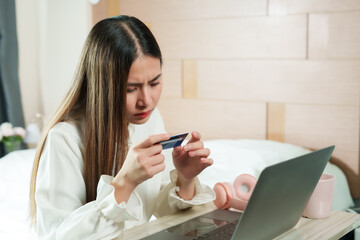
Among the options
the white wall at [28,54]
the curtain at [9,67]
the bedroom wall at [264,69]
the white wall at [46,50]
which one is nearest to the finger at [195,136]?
the bedroom wall at [264,69]

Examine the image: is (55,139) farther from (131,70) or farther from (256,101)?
(256,101)

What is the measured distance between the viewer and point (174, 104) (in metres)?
Answer: 3.08

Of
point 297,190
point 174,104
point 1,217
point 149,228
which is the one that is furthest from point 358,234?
point 174,104

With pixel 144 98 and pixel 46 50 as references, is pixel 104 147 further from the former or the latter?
pixel 46 50

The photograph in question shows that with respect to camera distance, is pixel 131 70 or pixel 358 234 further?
pixel 358 234

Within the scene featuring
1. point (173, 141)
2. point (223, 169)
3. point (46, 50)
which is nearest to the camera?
point (173, 141)

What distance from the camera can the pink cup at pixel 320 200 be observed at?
129cm

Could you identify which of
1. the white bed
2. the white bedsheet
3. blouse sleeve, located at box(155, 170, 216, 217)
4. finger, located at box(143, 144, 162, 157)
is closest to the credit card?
finger, located at box(143, 144, 162, 157)

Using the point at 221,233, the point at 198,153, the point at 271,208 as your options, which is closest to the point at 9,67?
the point at 198,153

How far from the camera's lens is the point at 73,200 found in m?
1.19

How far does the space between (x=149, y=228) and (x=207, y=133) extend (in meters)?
1.76

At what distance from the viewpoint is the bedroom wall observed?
8.18 feet

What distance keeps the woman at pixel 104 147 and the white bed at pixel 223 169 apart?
2.12 ft

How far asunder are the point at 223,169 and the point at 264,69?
728 mm
